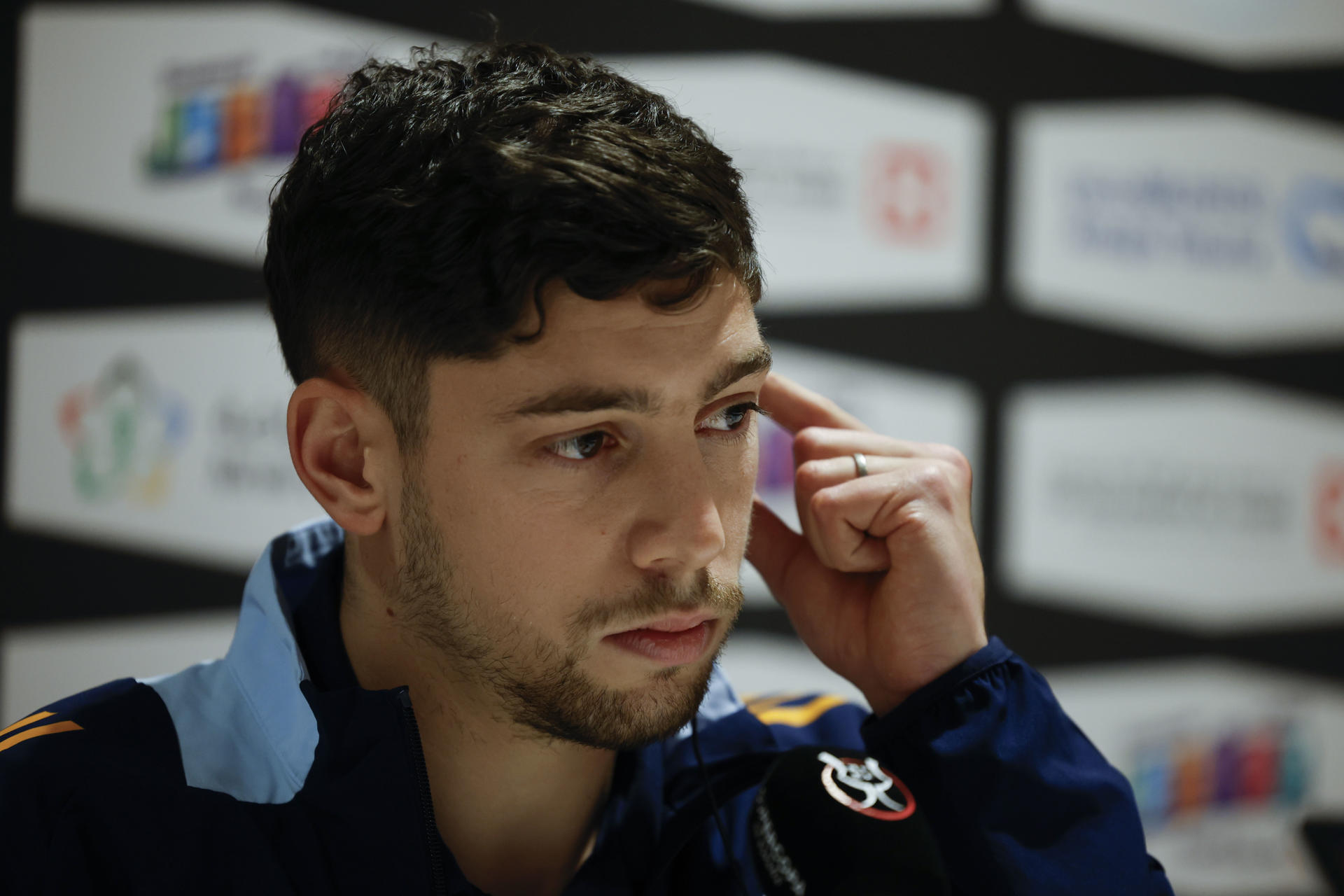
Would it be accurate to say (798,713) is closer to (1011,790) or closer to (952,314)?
(1011,790)

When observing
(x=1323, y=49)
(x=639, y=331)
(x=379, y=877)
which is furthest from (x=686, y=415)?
(x=1323, y=49)

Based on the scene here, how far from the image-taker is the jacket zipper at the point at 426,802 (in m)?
0.89

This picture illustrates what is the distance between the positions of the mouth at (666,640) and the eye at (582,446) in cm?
15

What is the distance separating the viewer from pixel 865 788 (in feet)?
3.10

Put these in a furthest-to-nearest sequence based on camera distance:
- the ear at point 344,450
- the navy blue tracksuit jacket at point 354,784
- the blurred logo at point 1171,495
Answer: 1. the blurred logo at point 1171,495
2. the ear at point 344,450
3. the navy blue tracksuit jacket at point 354,784

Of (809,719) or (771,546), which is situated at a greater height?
(771,546)

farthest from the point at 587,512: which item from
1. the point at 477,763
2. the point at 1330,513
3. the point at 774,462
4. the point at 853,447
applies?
the point at 1330,513

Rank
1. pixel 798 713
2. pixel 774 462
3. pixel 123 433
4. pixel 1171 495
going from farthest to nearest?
1. pixel 1171 495
2. pixel 774 462
3. pixel 123 433
4. pixel 798 713

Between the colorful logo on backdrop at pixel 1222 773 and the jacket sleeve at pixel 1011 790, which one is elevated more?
the jacket sleeve at pixel 1011 790

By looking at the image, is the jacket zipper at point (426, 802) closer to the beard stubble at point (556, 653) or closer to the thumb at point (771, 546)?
the beard stubble at point (556, 653)

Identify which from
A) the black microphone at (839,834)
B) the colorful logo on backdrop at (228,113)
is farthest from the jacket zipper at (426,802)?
the colorful logo on backdrop at (228,113)

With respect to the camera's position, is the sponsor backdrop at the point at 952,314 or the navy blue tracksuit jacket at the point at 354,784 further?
the sponsor backdrop at the point at 952,314

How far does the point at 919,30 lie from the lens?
257cm

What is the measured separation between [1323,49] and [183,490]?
3.02m
